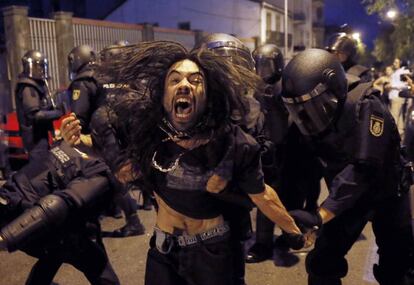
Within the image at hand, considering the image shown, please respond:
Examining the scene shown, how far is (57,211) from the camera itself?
2314 millimetres

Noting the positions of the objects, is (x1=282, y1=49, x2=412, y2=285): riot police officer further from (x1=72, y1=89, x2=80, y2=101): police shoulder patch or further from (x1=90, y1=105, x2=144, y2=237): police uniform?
(x1=72, y1=89, x2=80, y2=101): police shoulder patch

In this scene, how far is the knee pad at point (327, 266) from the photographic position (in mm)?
2672

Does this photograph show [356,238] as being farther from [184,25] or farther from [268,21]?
[268,21]

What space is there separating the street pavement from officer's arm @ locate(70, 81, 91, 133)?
1.18 metres

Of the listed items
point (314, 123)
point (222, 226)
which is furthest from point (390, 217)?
point (222, 226)

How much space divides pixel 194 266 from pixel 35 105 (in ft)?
11.1

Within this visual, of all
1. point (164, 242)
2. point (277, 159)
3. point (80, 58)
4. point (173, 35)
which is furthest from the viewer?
point (173, 35)

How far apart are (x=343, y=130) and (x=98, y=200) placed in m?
1.41

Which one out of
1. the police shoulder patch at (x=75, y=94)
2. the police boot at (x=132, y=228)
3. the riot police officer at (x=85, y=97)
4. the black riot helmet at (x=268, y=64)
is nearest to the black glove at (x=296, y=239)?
the black riot helmet at (x=268, y=64)

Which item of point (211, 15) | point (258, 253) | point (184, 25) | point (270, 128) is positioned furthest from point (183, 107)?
point (211, 15)

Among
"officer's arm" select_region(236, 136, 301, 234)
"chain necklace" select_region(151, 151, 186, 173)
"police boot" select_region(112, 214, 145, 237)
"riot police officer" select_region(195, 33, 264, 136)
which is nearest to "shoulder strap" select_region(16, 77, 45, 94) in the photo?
"police boot" select_region(112, 214, 145, 237)

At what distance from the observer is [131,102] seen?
2.27 m

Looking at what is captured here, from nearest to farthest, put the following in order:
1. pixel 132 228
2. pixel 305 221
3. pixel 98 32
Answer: pixel 305 221 → pixel 132 228 → pixel 98 32

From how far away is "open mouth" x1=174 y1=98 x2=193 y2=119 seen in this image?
202 centimetres
